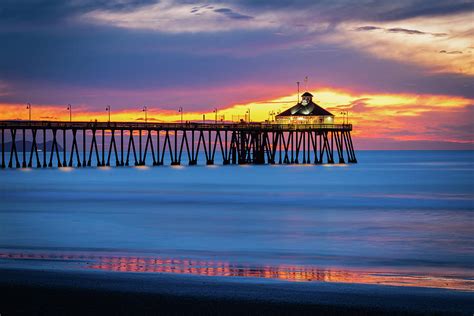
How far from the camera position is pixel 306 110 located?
90.4 metres

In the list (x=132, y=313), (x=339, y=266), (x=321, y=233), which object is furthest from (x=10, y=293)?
(x=321, y=233)

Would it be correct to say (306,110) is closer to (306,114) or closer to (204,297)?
(306,114)

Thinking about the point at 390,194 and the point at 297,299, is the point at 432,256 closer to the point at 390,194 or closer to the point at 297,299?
the point at 297,299

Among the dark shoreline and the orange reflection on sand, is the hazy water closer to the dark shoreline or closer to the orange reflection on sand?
the orange reflection on sand

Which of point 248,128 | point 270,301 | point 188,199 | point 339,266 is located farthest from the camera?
point 248,128

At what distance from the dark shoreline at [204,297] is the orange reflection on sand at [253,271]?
0.77 m

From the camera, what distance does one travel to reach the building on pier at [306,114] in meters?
88.8

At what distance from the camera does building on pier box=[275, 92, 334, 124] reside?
8881cm

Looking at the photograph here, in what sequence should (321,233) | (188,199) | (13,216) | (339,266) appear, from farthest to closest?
(188,199)
(13,216)
(321,233)
(339,266)

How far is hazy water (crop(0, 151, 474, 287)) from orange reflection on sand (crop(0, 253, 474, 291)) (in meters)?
0.19

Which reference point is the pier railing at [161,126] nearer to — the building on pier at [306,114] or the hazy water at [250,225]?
the building on pier at [306,114]

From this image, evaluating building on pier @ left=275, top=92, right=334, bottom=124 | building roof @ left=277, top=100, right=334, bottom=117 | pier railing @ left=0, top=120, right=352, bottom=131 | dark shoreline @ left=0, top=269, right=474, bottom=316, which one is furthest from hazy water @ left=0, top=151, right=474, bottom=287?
building roof @ left=277, top=100, right=334, bottom=117

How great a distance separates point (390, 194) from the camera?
42.8 m

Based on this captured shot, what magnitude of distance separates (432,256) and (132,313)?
9.35 metres
